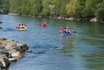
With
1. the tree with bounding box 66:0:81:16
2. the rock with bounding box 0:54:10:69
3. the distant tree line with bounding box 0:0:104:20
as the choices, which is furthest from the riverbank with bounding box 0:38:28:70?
the tree with bounding box 66:0:81:16

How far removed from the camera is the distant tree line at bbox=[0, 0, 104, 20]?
118 meters

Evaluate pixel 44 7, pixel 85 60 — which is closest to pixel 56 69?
pixel 85 60

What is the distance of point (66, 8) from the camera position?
441 ft

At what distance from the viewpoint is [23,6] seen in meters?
193

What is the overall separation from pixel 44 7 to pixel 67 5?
27211 mm

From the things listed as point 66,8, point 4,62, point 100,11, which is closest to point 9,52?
point 4,62

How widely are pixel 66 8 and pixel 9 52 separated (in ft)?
306

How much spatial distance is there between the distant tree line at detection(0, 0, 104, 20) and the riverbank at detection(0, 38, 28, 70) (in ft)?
220

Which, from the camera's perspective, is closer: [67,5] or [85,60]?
[85,60]

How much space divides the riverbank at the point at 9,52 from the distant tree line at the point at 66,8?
220 feet

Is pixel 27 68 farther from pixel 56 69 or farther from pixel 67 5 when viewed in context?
pixel 67 5

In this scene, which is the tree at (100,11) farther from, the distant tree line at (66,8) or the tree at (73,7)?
the tree at (73,7)

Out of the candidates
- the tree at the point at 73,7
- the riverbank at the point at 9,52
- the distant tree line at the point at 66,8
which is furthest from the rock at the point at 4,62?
the tree at the point at 73,7

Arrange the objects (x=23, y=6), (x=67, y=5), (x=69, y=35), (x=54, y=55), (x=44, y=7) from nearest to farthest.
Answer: (x=54, y=55) < (x=69, y=35) < (x=67, y=5) < (x=44, y=7) < (x=23, y=6)
